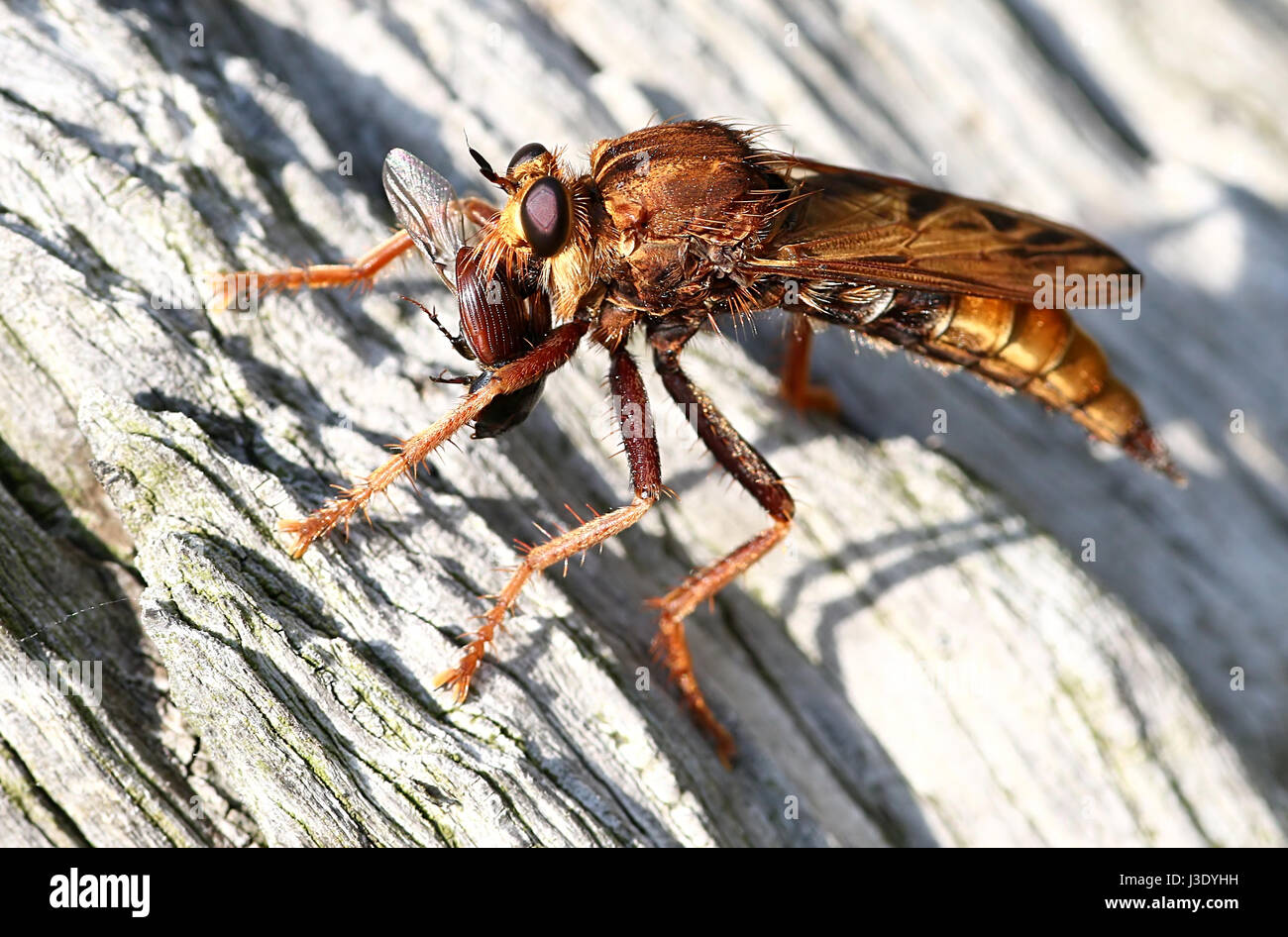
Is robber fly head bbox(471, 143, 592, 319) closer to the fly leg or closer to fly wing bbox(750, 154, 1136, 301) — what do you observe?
the fly leg

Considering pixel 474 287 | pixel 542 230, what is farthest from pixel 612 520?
pixel 542 230

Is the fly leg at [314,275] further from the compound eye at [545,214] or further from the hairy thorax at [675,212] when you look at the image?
the hairy thorax at [675,212]

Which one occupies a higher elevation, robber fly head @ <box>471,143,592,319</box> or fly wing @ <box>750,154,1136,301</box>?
robber fly head @ <box>471,143,592,319</box>

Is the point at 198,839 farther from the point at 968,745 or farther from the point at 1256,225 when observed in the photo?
the point at 1256,225

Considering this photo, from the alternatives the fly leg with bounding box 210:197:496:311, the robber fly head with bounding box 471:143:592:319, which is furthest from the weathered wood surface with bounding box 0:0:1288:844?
the robber fly head with bounding box 471:143:592:319

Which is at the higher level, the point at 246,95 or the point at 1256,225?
the point at 246,95

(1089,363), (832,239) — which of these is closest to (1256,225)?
(1089,363)

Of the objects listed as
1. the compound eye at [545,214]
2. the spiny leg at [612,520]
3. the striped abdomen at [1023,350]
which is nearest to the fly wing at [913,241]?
the striped abdomen at [1023,350]
